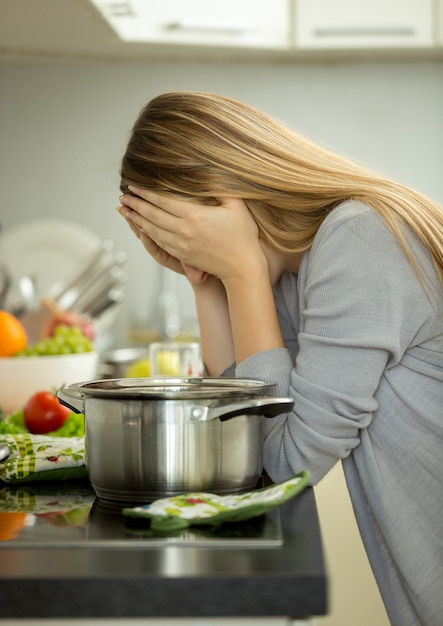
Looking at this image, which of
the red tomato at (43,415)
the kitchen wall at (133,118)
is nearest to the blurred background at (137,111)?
the kitchen wall at (133,118)

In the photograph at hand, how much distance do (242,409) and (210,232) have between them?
357 mm

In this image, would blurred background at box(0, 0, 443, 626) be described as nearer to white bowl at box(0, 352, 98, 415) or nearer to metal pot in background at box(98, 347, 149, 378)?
metal pot in background at box(98, 347, 149, 378)

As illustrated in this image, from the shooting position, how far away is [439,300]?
1053 millimetres

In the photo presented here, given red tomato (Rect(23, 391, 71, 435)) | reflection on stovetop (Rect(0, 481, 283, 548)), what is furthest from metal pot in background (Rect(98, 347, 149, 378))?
reflection on stovetop (Rect(0, 481, 283, 548))

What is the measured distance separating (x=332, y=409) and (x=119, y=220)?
8.83ft

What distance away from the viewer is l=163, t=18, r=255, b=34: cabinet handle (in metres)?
3.05

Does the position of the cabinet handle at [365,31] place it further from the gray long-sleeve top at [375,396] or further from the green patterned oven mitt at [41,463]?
the green patterned oven mitt at [41,463]

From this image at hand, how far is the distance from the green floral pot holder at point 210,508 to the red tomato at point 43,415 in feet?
2.13

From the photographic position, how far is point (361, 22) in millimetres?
3115

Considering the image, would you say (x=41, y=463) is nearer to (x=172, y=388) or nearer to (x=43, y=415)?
(x=172, y=388)

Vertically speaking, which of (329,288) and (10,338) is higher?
(329,288)

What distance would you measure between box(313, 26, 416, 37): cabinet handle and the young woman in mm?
2064

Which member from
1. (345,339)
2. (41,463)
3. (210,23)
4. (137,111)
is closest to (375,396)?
(345,339)

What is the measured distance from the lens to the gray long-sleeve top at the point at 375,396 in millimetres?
991
